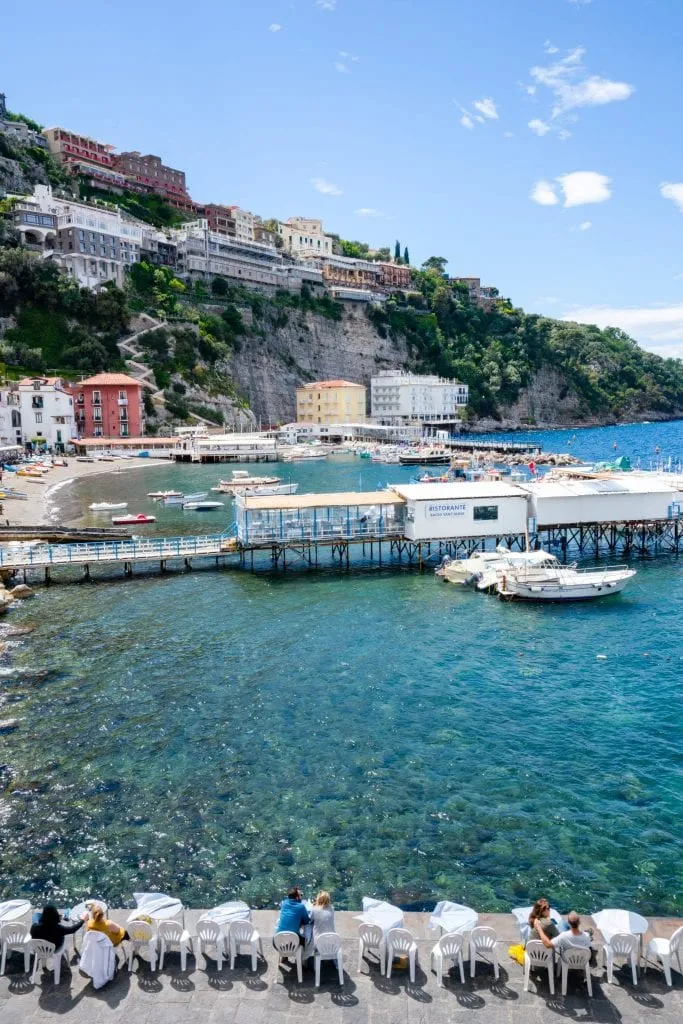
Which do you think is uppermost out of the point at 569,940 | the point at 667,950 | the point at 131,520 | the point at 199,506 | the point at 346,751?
the point at 199,506

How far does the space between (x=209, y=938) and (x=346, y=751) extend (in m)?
10.9

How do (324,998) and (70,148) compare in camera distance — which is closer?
(324,998)

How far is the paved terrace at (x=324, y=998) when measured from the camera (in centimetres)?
1105

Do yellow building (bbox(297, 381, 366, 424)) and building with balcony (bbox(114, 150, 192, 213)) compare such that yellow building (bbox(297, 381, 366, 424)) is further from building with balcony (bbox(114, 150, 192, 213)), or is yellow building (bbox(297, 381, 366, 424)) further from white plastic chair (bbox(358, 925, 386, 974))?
white plastic chair (bbox(358, 925, 386, 974))

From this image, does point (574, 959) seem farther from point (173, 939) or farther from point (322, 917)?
point (173, 939)

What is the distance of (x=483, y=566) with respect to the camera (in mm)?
44156

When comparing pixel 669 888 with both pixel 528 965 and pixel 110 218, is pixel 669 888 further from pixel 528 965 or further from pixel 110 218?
pixel 110 218

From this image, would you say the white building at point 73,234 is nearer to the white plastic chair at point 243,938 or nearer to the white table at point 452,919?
the white plastic chair at point 243,938

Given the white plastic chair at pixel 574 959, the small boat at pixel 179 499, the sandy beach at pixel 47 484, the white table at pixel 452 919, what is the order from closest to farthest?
the white plastic chair at pixel 574 959, the white table at pixel 452 919, the sandy beach at pixel 47 484, the small boat at pixel 179 499

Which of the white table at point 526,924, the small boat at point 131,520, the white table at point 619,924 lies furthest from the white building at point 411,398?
the white table at point 526,924

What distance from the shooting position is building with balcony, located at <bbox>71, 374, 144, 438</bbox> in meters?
125

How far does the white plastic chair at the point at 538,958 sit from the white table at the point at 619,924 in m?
1.13

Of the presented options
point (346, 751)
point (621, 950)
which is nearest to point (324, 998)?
point (621, 950)

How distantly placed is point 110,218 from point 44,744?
14924 cm
